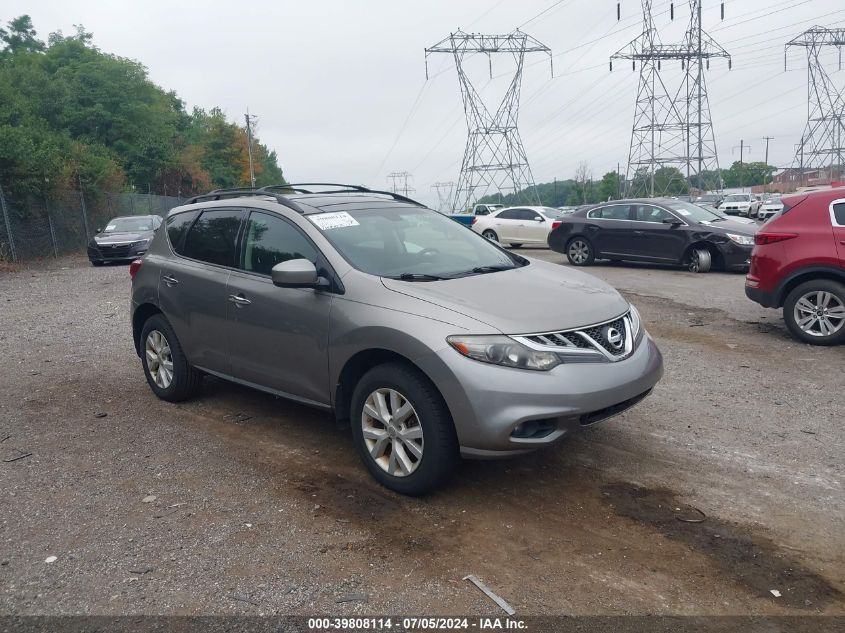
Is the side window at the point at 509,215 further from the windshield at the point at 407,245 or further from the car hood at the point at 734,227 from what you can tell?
the windshield at the point at 407,245

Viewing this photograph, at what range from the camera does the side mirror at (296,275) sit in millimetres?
4281

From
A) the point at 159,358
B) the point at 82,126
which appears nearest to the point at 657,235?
the point at 159,358

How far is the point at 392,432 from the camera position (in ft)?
13.1

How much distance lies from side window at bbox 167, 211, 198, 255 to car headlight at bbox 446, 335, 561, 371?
10.4ft

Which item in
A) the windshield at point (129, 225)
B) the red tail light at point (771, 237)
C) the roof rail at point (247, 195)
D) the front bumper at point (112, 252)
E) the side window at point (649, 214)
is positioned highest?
the roof rail at point (247, 195)

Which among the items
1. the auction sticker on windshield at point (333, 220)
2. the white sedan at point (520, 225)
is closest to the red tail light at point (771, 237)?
the auction sticker on windshield at point (333, 220)

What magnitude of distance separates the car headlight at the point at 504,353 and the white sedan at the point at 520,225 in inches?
724

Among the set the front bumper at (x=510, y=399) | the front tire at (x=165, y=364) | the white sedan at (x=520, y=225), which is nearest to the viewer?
the front bumper at (x=510, y=399)

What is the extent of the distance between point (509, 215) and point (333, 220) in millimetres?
18173

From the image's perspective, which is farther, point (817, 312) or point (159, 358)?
point (817, 312)

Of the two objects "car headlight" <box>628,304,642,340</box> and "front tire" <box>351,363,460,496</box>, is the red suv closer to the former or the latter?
"car headlight" <box>628,304,642,340</box>

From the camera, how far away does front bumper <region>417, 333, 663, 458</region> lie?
361 cm

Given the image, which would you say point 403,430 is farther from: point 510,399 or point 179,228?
point 179,228

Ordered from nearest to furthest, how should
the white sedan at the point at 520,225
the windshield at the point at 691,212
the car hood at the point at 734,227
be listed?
the car hood at the point at 734,227 < the windshield at the point at 691,212 < the white sedan at the point at 520,225
